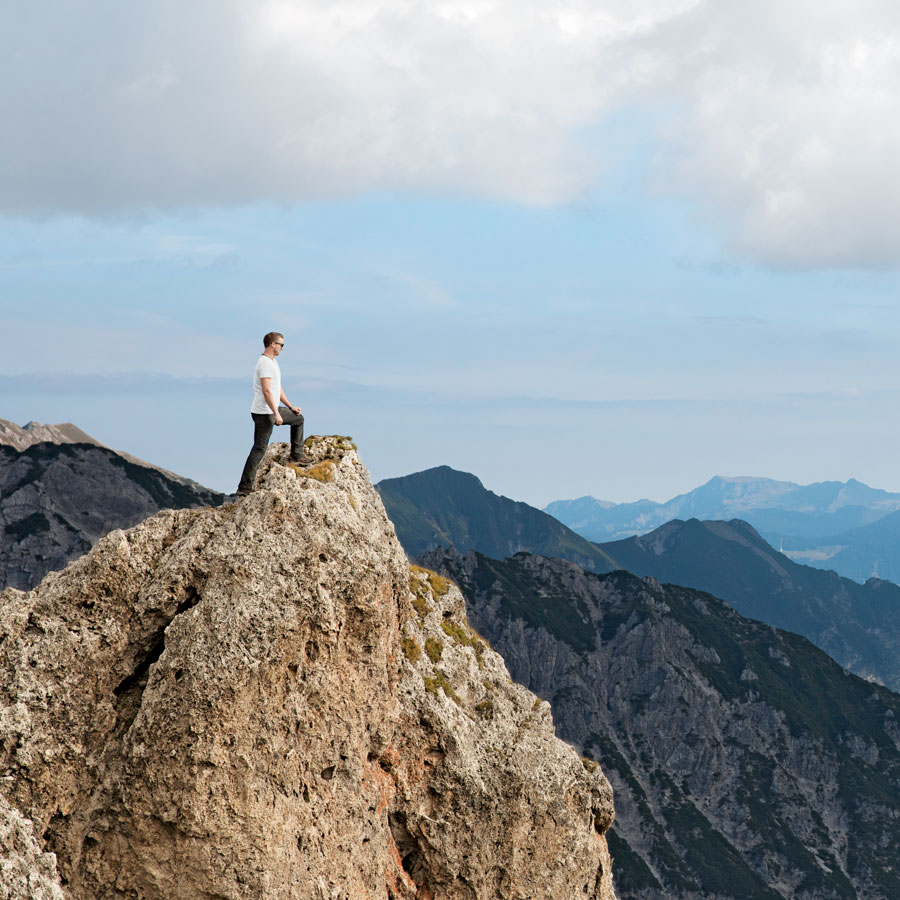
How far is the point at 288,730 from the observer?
90.0ft

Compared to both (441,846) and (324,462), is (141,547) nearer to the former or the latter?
(324,462)

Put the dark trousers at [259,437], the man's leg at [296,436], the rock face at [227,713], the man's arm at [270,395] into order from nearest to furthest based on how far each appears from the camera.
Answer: the rock face at [227,713]
the man's arm at [270,395]
the dark trousers at [259,437]
the man's leg at [296,436]

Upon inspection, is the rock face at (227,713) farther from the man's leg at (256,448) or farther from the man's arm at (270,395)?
the man's arm at (270,395)

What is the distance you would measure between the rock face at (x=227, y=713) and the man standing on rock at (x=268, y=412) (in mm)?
611

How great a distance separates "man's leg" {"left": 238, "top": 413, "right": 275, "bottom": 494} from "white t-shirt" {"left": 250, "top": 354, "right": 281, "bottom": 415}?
0.37 meters

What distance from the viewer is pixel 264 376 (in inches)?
1224

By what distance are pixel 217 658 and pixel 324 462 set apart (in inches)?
336

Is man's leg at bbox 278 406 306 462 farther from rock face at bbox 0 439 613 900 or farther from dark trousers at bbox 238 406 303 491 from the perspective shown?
rock face at bbox 0 439 613 900

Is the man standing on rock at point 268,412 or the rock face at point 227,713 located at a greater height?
the man standing on rock at point 268,412

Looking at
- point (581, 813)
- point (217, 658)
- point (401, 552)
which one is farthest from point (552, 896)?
point (217, 658)

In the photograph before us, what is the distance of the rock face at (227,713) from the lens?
26.1 metres

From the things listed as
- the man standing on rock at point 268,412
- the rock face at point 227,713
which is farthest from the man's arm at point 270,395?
the rock face at point 227,713

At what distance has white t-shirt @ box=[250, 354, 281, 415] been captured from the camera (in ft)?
102

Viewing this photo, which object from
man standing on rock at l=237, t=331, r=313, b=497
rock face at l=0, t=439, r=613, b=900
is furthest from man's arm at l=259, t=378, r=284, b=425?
rock face at l=0, t=439, r=613, b=900
